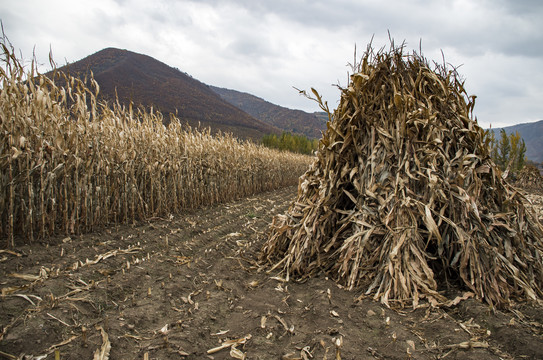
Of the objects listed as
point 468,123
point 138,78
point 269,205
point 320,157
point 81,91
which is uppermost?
point 138,78

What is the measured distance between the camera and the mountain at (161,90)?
70300 mm

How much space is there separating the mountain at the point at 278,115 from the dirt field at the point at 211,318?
106 meters

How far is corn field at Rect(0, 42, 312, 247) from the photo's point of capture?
13.4 feet

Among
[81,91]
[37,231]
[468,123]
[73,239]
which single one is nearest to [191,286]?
[73,239]

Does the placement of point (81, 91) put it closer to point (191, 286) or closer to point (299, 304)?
point (191, 286)

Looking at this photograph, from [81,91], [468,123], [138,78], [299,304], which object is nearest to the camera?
[299,304]

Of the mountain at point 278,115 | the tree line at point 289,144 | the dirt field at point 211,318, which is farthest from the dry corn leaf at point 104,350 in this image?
the mountain at point 278,115

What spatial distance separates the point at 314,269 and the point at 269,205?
614 centimetres

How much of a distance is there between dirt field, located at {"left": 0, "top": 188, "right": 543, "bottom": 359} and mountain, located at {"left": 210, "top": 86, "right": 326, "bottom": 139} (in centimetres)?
10614

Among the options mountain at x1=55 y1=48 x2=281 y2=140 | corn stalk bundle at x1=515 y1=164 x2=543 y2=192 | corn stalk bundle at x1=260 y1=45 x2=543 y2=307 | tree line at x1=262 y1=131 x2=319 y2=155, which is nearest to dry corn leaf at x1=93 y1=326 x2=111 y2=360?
corn stalk bundle at x1=260 y1=45 x2=543 y2=307

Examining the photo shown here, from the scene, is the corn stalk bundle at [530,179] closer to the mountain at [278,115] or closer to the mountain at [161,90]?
the mountain at [161,90]

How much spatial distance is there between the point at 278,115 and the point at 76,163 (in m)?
146

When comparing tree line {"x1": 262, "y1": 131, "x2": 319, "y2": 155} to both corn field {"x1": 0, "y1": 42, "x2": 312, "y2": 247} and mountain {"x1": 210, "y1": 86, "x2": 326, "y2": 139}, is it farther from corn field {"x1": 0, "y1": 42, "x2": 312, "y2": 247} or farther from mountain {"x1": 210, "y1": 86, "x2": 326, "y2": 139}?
mountain {"x1": 210, "y1": 86, "x2": 326, "y2": 139}

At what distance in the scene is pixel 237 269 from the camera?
12.2 feet
